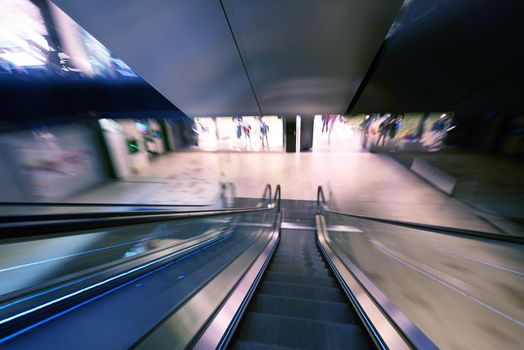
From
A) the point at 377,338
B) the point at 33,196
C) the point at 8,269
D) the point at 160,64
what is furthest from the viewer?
the point at 33,196

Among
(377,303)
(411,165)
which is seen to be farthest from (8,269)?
(411,165)

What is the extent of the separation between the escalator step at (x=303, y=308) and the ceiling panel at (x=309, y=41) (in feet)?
12.0

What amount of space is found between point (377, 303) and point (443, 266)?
4.28ft

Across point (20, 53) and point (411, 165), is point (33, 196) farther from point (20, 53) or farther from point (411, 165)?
point (411, 165)

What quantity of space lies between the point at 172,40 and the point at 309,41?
2383 millimetres

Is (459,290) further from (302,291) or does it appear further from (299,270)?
(299,270)

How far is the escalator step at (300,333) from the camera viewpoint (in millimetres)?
1080

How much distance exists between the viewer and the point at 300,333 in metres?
1.15

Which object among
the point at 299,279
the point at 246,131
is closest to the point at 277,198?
Result: the point at 299,279

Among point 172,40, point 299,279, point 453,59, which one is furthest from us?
point 453,59

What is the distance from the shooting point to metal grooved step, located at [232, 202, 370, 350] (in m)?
1.09

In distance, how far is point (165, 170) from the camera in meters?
8.50

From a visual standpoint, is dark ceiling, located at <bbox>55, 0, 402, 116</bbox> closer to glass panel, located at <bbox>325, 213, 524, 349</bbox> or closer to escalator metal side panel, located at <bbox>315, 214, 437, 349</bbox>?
glass panel, located at <bbox>325, 213, 524, 349</bbox>

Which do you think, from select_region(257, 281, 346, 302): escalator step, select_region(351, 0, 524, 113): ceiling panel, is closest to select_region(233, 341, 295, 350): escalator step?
select_region(257, 281, 346, 302): escalator step
